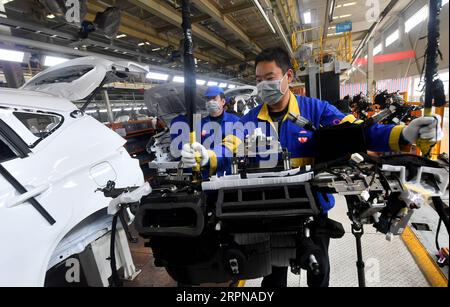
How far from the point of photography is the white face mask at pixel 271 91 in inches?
65.9

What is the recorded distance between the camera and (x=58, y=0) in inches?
107

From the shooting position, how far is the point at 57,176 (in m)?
1.81

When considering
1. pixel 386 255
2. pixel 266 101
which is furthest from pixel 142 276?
pixel 386 255

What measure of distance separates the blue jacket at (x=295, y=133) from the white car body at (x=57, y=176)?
1169mm

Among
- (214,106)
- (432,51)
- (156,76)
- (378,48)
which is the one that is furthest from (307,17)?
(378,48)

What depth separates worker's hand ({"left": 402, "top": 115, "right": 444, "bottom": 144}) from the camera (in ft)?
3.13

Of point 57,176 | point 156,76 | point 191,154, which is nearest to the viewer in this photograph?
point 191,154

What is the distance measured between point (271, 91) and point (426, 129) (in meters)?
0.92

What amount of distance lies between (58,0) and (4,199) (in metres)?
2.39

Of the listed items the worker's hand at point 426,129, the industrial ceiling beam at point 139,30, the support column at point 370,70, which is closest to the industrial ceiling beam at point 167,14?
the industrial ceiling beam at point 139,30

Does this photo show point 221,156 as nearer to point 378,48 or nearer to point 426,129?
point 426,129

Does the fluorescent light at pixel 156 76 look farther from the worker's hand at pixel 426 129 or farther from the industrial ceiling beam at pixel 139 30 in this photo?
the worker's hand at pixel 426 129
